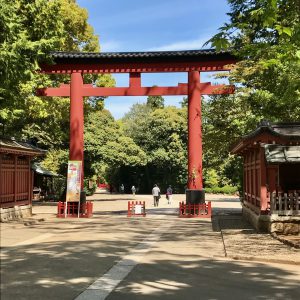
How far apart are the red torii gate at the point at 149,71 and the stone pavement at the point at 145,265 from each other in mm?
7432

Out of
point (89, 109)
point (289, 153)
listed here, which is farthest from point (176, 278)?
point (89, 109)

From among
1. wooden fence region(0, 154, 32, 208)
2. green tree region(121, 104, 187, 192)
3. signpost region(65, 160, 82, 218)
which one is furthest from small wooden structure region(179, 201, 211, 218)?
green tree region(121, 104, 187, 192)

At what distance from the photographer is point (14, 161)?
2078cm

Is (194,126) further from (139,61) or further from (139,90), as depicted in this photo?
(139,61)

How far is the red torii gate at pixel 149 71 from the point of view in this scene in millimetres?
22453

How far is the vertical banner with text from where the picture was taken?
847 inches

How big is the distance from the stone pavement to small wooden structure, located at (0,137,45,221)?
12.4ft

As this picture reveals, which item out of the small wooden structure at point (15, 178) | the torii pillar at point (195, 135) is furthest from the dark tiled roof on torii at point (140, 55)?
the small wooden structure at point (15, 178)

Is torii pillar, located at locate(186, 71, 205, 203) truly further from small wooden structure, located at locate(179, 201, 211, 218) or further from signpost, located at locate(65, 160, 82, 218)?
signpost, located at locate(65, 160, 82, 218)

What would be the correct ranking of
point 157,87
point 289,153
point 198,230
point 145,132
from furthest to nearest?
point 145,132 < point 157,87 < point 198,230 < point 289,153

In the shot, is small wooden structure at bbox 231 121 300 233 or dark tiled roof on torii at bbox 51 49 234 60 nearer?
small wooden structure at bbox 231 121 300 233

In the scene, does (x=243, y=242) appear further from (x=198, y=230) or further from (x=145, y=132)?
(x=145, y=132)

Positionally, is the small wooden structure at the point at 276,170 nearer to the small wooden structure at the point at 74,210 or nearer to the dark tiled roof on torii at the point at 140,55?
the dark tiled roof on torii at the point at 140,55

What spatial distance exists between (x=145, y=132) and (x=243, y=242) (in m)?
45.1
